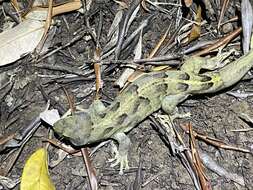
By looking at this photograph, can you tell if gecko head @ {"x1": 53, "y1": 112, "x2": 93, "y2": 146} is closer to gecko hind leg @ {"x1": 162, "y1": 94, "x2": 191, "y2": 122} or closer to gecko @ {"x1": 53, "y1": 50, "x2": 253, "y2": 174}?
gecko @ {"x1": 53, "y1": 50, "x2": 253, "y2": 174}

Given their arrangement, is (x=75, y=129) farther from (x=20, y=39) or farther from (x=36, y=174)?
(x=20, y=39)

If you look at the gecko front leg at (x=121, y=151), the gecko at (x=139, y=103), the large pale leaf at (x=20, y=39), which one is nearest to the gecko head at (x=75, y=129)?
the gecko at (x=139, y=103)

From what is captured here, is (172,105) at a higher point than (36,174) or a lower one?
higher

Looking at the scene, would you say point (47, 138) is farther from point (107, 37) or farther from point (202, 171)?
point (202, 171)

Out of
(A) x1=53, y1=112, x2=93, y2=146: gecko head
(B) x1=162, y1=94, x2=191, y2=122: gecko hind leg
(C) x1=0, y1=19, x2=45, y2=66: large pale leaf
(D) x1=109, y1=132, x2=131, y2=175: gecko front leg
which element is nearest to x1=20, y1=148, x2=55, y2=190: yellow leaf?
(A) x1=53, y1=112, x2=93, y2=146: gecko head

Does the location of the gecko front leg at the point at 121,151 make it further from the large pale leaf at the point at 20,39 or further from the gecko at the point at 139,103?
the large pale leaf at the point at 20,39

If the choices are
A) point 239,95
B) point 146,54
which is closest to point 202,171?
point 239,95

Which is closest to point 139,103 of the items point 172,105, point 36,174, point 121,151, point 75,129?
point 172,105

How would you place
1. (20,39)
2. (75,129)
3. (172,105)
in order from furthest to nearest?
(20,39)
(172,105)
(75,129)
